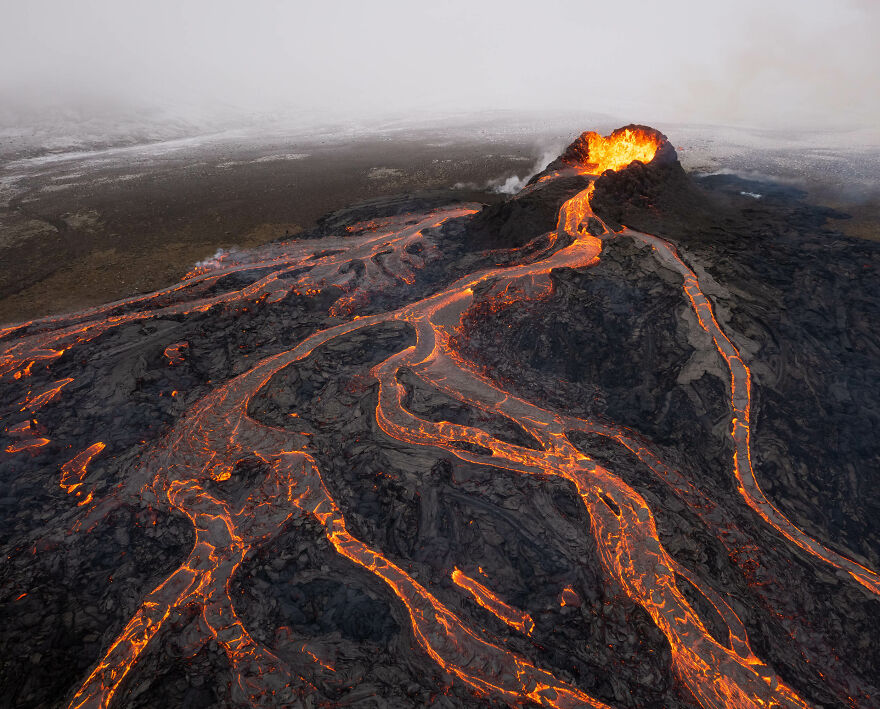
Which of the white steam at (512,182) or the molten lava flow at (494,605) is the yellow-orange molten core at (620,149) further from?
the molten lava flow at (494,605)

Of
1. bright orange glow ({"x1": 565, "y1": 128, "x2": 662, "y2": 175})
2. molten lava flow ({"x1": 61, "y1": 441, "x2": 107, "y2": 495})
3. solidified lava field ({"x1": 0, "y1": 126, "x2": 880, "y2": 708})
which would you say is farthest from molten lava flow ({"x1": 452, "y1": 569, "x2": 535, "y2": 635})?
bright orange glow ({"x1": 565, "y1": 128, "x2": 662, "y2": 175})

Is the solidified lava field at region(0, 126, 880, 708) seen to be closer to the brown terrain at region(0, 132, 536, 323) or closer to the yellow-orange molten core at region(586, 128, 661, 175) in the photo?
the brown terrain at region(0, 132, 536, 323)

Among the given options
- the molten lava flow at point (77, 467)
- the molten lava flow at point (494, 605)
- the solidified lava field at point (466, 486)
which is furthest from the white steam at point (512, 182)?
the molten lava flow at point (77, 467)

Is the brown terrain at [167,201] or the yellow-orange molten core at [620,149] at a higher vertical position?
the yellow-orange molten core at [620,149]

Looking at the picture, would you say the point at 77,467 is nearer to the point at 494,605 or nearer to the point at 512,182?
the point at 494,605

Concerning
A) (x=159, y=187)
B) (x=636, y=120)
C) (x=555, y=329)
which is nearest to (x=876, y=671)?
(x=555, y=329)

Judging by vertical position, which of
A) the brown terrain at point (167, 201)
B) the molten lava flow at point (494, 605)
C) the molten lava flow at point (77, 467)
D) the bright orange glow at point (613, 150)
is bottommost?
the molten lava flow at point (494, 605)

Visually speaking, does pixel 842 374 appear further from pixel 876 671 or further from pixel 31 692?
pixel 31 692

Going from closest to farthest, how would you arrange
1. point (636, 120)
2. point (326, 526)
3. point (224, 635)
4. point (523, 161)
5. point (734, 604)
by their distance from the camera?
1. point (224, 635)
2. point (734, 604)
3. point (326, 526)
4. point (523, 161)
5. point (636, 120)
